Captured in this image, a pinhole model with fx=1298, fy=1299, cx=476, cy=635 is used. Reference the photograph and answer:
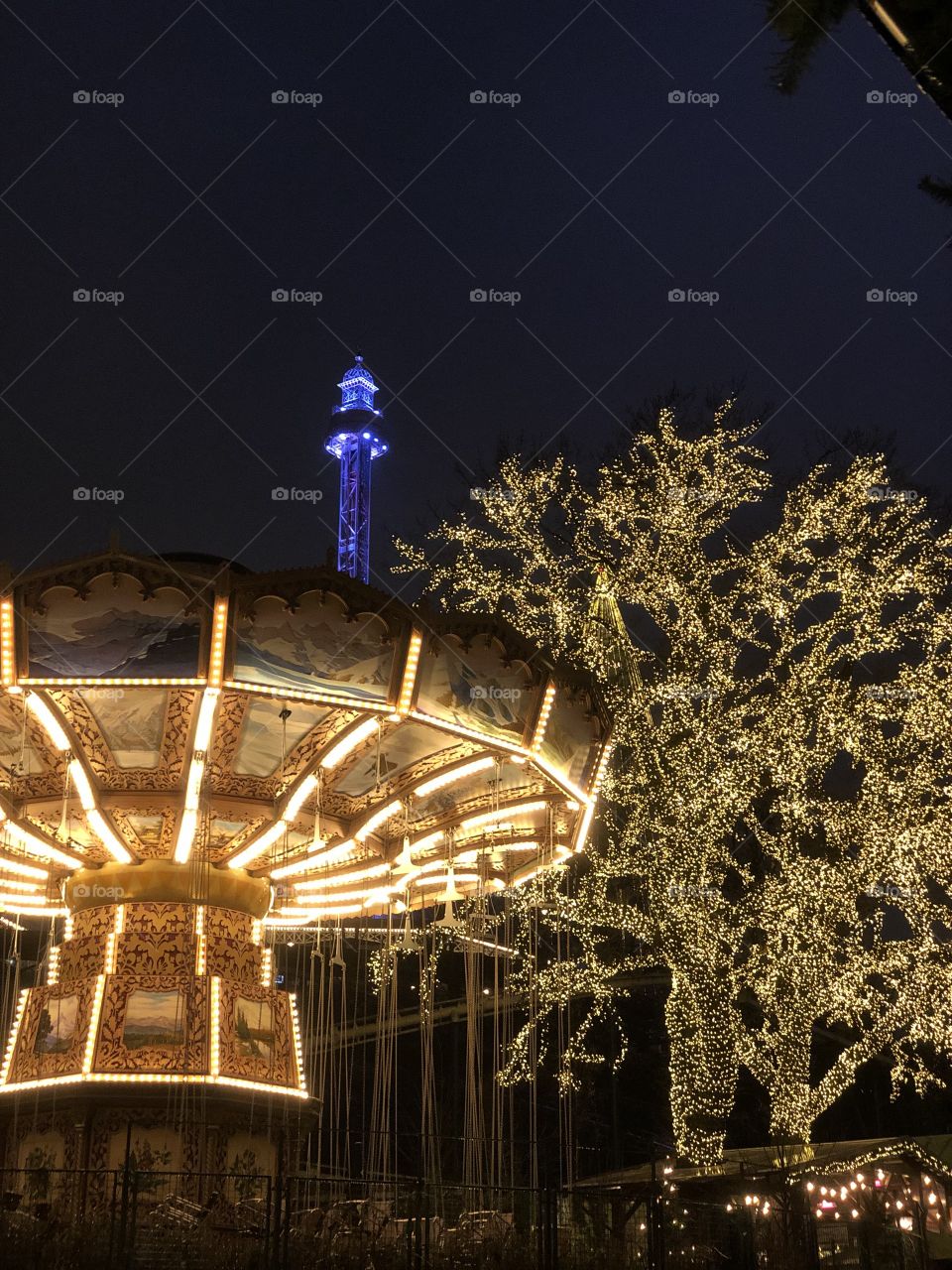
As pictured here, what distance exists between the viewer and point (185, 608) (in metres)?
10.7

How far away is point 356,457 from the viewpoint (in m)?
26.8

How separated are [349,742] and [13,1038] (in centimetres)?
492

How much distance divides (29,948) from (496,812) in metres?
23.9

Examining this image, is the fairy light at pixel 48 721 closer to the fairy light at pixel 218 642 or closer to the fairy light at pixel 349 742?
the fairy light at pixel 218 642

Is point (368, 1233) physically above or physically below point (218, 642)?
below

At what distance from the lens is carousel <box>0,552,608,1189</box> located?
10.8m

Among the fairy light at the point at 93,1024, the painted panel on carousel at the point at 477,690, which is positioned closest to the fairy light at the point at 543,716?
the painted panel on carousel at the point at 477,690

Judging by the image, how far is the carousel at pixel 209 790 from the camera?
10.8 meters

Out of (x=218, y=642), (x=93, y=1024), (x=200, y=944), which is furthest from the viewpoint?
(x=200, y=944)

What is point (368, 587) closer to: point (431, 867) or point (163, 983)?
point (163, 983)

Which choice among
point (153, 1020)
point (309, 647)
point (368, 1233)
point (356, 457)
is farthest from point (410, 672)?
point (356, 457)

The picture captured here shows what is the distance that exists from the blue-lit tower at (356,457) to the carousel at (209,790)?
1222 cm

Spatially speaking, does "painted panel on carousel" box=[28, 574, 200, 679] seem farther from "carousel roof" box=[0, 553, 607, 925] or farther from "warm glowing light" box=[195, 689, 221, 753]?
"warm glowing light" box=[195, 689, 221, 753]

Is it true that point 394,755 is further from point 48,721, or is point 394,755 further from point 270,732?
point 48,721
